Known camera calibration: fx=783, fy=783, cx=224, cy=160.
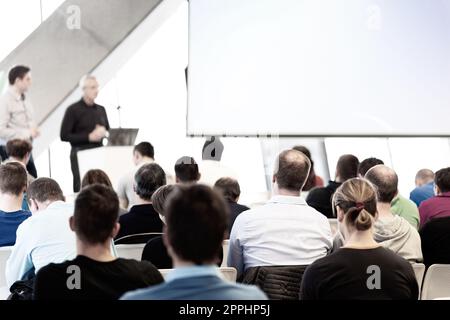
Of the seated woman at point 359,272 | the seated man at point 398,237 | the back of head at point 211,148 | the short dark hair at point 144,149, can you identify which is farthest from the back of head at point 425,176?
the seated woman at point 359,272

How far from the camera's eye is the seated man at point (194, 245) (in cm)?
201

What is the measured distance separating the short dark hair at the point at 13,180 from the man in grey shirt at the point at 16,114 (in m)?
3.11

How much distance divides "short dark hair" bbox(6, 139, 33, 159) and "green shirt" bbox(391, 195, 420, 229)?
3.10 m

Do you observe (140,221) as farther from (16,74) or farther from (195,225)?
(16,74)

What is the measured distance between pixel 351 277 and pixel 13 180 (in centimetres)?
237

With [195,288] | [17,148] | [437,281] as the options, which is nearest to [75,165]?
[17,148]

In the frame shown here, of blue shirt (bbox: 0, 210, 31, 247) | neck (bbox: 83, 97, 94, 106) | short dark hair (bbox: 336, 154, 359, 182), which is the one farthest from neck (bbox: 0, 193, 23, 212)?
neck (bbox: 83, 97, 94, 106)

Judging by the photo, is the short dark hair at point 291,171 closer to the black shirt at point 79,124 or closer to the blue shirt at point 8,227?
the blue shirt at point 8,227

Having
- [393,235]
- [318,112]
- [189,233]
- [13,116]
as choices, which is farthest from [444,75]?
[189,233]

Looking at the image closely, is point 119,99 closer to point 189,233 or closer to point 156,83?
point 156,83

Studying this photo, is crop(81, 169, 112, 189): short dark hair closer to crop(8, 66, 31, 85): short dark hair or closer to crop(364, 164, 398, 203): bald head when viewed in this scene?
crop(364, 164, 398, 203): bald head

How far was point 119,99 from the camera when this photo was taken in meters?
10.5

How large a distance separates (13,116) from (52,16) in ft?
9.25

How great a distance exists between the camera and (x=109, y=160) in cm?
816
